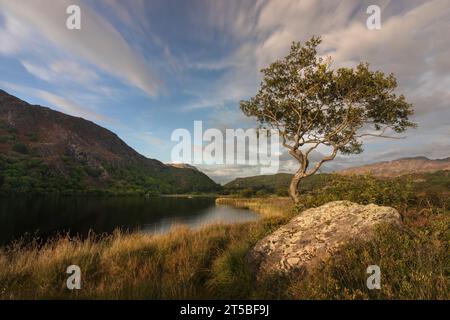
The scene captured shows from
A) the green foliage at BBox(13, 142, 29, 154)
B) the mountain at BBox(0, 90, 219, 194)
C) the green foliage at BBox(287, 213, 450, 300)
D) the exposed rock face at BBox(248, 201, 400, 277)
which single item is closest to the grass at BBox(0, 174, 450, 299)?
the green foliage at BBox(287, 213, 450, 300)

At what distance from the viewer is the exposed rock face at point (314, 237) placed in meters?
5.80

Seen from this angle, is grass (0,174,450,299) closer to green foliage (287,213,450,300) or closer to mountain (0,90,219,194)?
green foliage (287,213,450,300)

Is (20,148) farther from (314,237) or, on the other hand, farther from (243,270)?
(314,237)

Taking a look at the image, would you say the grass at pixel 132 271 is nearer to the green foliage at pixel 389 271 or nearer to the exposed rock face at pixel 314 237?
the exposed rock face at pixel 314 237

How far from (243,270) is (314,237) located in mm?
1972

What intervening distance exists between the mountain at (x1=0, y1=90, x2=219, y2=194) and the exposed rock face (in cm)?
9179

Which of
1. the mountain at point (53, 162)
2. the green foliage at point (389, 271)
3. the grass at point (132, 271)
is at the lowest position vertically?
the grass at point (132, 271)

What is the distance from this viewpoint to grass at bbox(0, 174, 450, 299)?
13.2 feet

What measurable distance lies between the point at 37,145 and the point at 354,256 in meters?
166

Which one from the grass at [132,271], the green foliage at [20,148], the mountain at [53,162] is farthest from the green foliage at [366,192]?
the green foliage at [20,148]

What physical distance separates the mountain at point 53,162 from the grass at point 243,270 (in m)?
87.3

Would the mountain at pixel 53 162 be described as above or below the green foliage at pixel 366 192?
above
